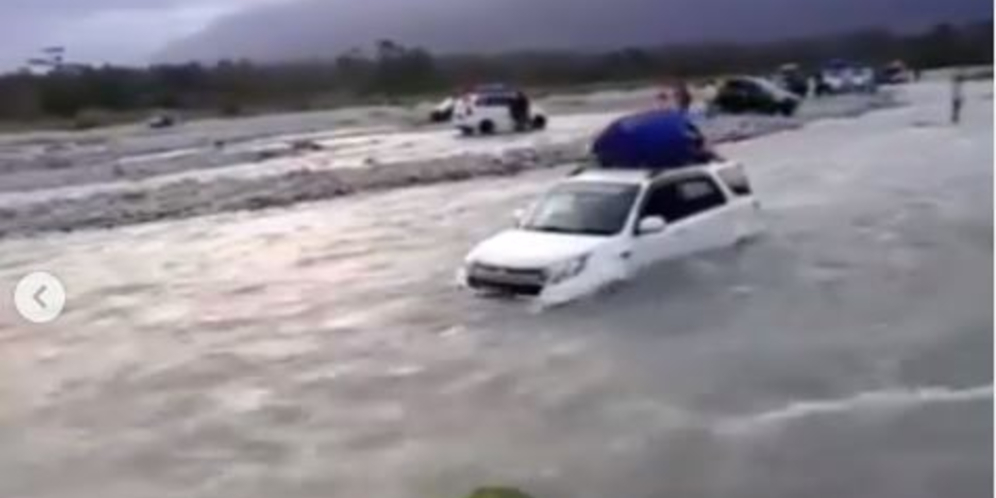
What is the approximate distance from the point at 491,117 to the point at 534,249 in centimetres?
3378

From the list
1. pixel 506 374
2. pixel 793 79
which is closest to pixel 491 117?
pixel 793 79

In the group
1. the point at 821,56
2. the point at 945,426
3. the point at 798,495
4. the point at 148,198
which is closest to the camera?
the point at 798,495

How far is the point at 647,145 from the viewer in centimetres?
1728

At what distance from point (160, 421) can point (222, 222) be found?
14160 millimetres

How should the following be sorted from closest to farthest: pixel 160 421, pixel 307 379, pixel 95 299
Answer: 1. pixel 160 421
2. pixel 307 379
3. pixel 95 299

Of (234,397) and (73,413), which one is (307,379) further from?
(73,413)

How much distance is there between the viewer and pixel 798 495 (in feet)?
28.1

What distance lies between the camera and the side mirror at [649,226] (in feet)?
50.4

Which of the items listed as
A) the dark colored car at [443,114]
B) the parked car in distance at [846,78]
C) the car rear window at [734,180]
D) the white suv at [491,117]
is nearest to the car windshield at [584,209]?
the car rear window at [734,180]

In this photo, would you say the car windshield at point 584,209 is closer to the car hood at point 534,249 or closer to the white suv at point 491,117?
the car hood at point 534,249

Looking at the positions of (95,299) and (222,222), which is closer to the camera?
(95,299)

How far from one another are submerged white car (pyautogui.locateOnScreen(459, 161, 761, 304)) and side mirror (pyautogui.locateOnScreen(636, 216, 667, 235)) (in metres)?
0.01

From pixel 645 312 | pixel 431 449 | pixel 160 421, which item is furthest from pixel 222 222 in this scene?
pixel 431 449

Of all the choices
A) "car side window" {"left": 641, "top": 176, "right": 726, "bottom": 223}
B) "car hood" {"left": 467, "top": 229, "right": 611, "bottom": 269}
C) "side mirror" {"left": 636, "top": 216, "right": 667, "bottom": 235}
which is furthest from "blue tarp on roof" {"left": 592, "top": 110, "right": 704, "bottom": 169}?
"car hood" {"left": 467, "top": 229, "right": 611, "bottom": 269}
